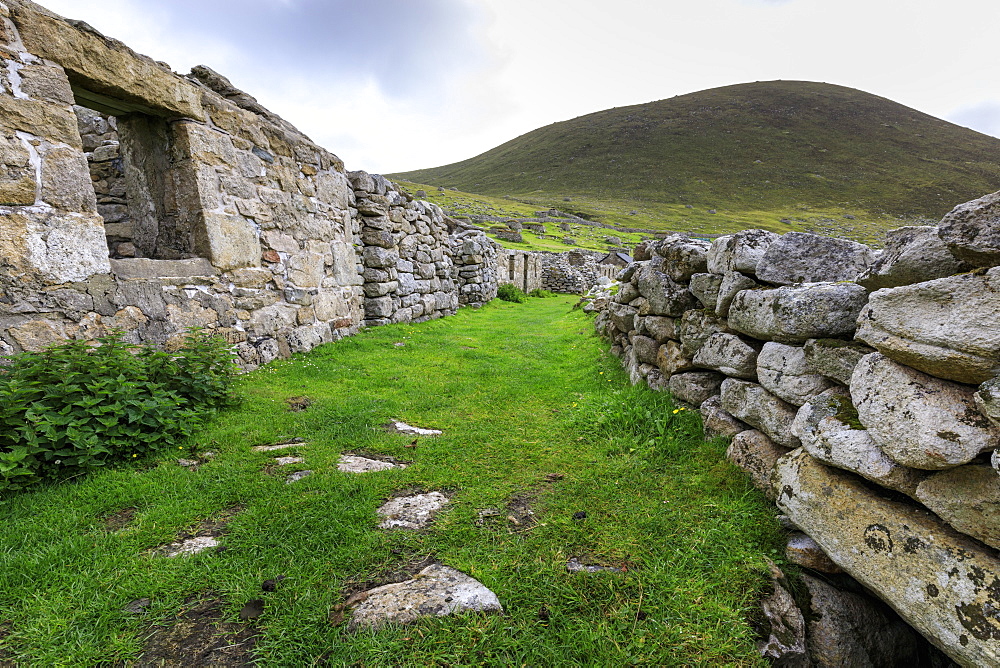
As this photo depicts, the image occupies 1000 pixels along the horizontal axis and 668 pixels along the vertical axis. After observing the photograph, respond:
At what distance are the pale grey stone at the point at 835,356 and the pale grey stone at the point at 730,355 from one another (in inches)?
23.2

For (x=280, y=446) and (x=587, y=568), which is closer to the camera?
(x=587, y=568)

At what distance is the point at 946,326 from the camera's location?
5.96ft

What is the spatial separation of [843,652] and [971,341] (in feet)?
5.15

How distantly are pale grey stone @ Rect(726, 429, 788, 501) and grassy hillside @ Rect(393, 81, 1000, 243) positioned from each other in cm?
7210

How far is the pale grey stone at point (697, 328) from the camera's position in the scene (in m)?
3.85

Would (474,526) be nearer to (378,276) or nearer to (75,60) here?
(75,60)

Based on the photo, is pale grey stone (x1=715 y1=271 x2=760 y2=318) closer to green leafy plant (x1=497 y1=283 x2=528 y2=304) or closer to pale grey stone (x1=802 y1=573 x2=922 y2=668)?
pale grey stone (x1=802 y1=573 x2=922 y2=668)

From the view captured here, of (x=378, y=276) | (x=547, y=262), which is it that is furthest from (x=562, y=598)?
(x=547, y=262)

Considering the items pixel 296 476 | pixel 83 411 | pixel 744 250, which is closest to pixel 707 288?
pixel 744 250

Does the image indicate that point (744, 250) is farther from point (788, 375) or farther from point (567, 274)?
point (567, 274)

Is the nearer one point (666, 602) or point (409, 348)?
point (666, 602)

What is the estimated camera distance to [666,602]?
2137 mm

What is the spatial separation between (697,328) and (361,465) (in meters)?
3.24

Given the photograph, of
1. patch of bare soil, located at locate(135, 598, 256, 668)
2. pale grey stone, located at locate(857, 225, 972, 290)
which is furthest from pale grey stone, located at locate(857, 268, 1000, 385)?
patch of bare soil, located at locate(135, 598, 256, 668)
